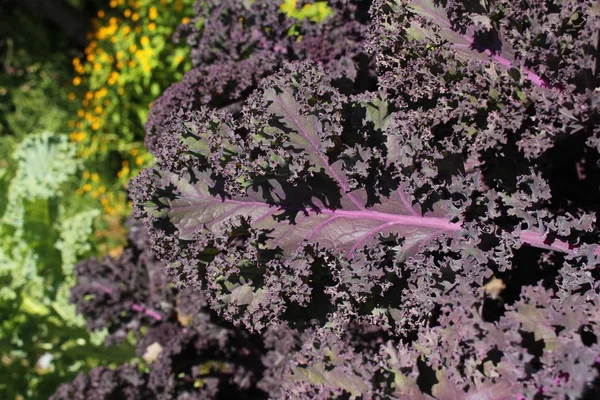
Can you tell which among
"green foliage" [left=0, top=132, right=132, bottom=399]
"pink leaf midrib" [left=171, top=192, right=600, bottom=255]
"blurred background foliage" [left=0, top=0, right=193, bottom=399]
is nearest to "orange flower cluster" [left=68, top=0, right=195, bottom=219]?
"blurred background foliage" [left=0, top=0, right=193, bottom=399]

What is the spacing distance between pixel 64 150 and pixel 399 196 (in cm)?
319

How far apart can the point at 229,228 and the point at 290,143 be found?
393 millimetres

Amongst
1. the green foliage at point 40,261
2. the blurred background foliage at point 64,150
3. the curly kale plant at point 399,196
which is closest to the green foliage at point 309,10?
the blurred background foliage at point 64,150

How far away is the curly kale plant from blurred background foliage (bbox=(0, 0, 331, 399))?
1190mm

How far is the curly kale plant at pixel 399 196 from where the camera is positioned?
1960 millimetres

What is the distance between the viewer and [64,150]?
456 centimetres

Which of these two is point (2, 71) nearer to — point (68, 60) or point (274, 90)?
point (68, 60)

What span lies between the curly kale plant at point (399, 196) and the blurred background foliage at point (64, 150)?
119cm

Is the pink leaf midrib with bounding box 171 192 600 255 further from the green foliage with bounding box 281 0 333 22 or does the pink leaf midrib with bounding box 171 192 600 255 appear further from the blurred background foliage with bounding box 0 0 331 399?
the green foliage with bounding box 281 0 333 22

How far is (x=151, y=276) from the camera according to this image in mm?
3496

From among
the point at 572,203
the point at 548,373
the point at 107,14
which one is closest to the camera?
the point at 548,373

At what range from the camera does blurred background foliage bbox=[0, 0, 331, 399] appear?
4453 mm

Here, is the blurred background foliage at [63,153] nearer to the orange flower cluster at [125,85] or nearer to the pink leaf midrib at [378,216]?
the orange flower cluster at [125,85]

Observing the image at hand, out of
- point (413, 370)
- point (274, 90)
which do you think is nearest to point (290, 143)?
point (274, 90)
